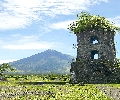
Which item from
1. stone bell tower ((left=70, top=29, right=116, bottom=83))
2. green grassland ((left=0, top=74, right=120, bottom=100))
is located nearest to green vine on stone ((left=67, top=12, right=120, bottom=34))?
stone bell tower ((left=70, top=29, right=116, bottom=83))

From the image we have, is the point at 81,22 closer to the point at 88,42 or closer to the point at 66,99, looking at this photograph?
the point at 88,42

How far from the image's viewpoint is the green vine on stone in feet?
177

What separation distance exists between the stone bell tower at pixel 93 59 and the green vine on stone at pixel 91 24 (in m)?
0.65

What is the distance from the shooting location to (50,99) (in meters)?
21.9

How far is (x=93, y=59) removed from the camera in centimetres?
5234

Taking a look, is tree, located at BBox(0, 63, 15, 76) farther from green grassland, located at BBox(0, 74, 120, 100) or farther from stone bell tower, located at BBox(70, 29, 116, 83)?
green grassland, located at BBox(0, 74, 120, 100)

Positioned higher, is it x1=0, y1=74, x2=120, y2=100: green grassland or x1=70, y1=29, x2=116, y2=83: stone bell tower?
x1=70, y1=29, x2=116, y2=83: stone bell tower

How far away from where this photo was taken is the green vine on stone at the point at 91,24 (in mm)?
53972

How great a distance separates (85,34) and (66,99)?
33.4 meters

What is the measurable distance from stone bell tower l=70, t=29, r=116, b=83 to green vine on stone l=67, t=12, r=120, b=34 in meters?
0.65

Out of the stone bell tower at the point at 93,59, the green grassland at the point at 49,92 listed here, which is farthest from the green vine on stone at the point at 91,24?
the green grassland at the point at 49,92

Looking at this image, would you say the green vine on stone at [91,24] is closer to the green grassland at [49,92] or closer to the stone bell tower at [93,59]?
the stone bell tower at [93,59]

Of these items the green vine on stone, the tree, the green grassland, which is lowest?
the green grassland

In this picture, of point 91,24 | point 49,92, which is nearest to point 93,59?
point 91,24
